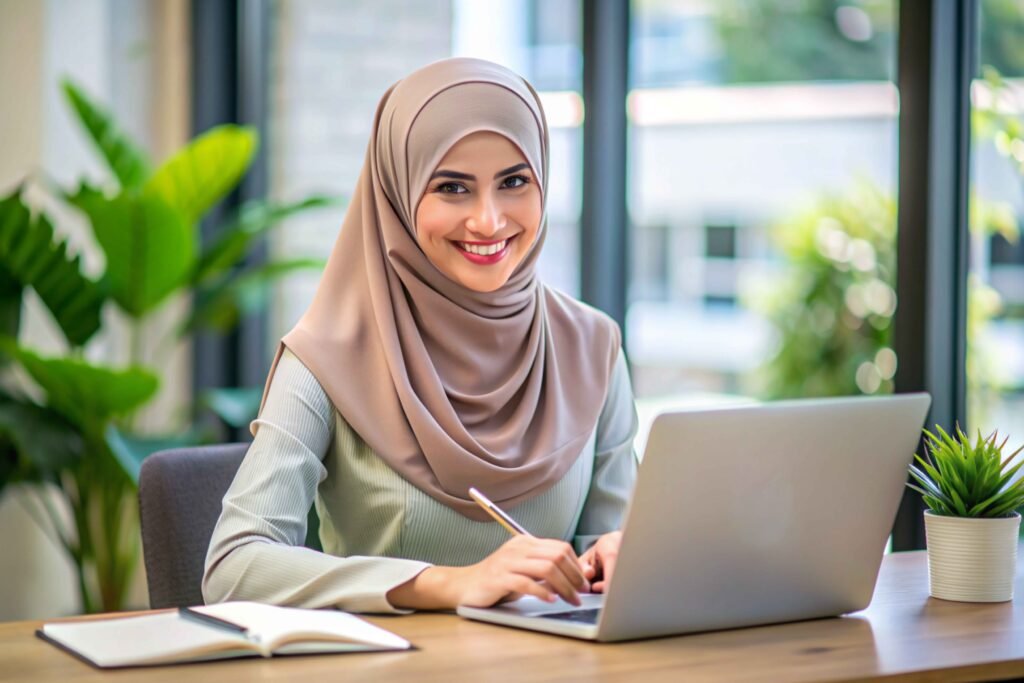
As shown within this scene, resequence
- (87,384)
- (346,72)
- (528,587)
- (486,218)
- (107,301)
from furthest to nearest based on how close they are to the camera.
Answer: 1. (346,72)
2. (107,301)
3. (87,384)
4. (486,218)
5. (528,587)

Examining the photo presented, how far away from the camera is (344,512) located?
5.46 ft

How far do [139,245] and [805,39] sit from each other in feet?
5.13

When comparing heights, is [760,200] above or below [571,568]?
above

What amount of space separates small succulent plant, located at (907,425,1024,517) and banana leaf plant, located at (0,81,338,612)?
1862 millimetres

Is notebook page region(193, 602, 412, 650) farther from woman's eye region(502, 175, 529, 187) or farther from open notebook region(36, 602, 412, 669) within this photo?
woman's eye region(502, 175, 529, 187)

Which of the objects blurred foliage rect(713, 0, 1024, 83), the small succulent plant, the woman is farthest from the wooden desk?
blurred foliage rect(713, 0, 1024, 83)

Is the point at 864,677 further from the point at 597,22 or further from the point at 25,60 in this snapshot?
the point at 25,60

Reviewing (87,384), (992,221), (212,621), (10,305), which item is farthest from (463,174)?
(10,305)

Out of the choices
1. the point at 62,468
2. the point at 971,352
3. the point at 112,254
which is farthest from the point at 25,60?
the point at 971,352

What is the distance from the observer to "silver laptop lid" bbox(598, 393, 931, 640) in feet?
3.91

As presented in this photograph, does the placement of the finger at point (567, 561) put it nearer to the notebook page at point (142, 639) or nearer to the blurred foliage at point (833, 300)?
the notebook page at point (142, 639)

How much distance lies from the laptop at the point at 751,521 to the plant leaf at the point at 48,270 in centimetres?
189

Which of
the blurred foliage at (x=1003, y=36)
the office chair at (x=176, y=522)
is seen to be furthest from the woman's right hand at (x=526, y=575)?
the blurred foliage at (x=1003, y=36)

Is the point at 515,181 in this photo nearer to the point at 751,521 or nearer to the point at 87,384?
the point at 751,521
